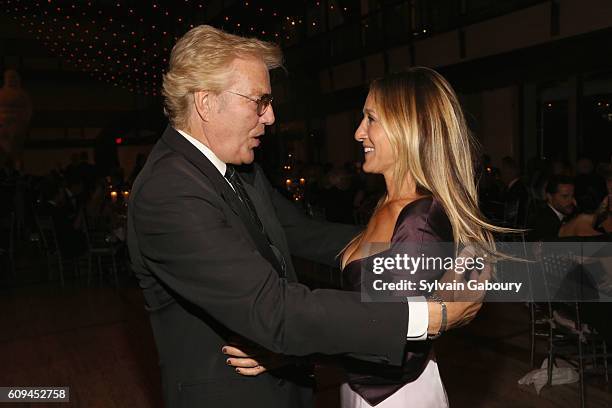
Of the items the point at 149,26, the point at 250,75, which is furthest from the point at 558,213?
the point at 149,26

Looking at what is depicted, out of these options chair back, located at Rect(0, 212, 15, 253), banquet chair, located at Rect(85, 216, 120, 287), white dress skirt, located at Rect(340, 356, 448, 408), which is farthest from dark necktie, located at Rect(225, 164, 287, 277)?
chair back, located at Rect(0, 212, 15, 253)

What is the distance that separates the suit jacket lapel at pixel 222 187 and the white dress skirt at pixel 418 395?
58 cm

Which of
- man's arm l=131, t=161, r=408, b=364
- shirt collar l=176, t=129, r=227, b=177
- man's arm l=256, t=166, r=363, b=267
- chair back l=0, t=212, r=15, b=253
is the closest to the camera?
man's arm l=131, t=161, r=408, b=364

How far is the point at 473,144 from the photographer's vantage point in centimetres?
183

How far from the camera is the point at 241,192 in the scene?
174 centimetres

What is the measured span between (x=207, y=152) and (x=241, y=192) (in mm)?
179

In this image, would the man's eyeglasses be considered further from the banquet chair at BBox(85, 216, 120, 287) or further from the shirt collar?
the banquet chair at BBox(85, 216, 120, 287)

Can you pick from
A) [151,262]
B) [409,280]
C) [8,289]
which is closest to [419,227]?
[409,280]

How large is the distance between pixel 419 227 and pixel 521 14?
907 cm

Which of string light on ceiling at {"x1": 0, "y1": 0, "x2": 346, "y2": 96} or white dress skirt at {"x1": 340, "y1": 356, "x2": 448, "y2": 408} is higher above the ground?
string light on ceiling at {"x1": 0, "y1": 0, "x2": 346, "y2": 96}

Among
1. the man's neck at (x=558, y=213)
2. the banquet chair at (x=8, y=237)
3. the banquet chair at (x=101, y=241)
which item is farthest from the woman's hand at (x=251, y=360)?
the banquet chair at (x=8, y=237)

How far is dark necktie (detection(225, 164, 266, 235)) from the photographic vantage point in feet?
5.41

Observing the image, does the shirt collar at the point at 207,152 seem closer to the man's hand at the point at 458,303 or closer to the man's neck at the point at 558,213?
the man's hand at the point at 458,303

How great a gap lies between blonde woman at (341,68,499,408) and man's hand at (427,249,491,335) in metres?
0.11
